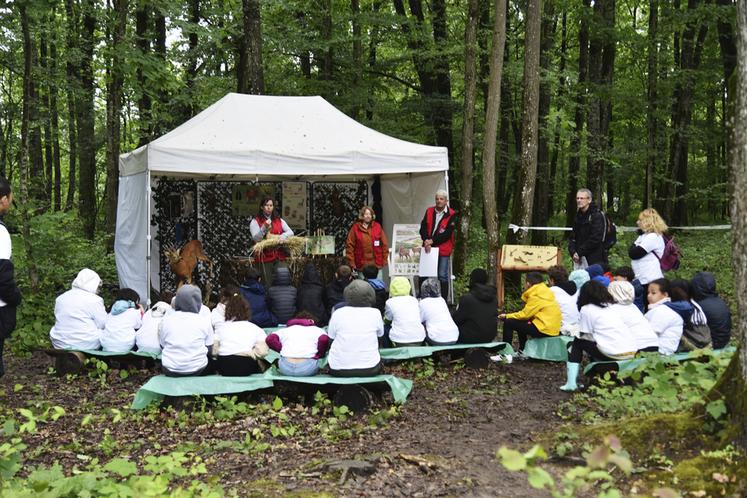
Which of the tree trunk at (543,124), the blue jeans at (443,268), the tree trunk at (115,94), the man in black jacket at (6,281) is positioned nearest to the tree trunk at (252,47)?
the tree trunk at (115,94)

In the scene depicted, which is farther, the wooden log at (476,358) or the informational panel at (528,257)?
the informational panel at (528,257)

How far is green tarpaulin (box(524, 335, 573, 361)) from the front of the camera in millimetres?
7426

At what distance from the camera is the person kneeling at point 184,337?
6.08 metres

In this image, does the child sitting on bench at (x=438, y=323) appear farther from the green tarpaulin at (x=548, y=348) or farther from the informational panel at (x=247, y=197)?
the informational panel at (x=247, y=197)

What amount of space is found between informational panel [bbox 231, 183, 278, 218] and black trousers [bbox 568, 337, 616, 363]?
6.99 m

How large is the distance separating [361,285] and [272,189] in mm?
6459

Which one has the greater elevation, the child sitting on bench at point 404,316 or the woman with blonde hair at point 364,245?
the woman with blonde hair at point 364,245

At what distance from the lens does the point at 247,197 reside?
1195cm

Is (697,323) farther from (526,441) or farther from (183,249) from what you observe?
(183,249)

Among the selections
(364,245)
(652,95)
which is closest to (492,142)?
(364,245)

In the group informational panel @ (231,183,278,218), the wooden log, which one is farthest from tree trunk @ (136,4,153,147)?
the wooden log

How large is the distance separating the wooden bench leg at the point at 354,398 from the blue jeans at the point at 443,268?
4480 millimetres

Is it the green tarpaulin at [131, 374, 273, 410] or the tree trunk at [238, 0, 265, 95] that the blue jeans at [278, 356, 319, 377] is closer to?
the green tarpaulin at [131, 374, 273, 410]

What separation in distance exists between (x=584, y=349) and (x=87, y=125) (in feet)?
45.9
